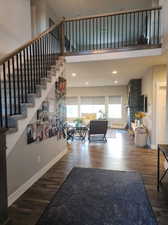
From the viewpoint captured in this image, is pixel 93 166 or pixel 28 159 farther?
pixel 93 166

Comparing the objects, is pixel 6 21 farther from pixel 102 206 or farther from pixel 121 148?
pixel 121 148

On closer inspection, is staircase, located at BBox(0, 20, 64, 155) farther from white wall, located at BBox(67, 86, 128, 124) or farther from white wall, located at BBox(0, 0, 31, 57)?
white wall, located at BBox(67, 86, 128, 124)

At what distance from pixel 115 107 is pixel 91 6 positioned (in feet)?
19.7

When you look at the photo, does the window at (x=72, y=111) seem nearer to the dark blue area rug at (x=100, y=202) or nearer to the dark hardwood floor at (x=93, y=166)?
the dark hardwood floor at (x=93, y=166)

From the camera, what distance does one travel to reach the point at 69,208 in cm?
210

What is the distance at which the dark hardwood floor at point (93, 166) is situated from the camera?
2.04m

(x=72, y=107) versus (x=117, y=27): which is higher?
(x=117, y=27)

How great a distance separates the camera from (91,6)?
5402mm

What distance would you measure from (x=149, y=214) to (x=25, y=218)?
1.63 m

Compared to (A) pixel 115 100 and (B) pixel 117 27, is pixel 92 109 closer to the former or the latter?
(A) pixel 115 100

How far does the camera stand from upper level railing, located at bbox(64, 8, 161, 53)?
13.0ft

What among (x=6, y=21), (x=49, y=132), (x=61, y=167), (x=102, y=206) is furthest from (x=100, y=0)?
(x=102, y=206)

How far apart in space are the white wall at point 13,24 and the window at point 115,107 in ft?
21.6

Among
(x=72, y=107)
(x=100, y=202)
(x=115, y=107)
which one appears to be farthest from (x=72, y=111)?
(x=100, y=202)
